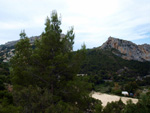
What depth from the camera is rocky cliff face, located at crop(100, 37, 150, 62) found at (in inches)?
3015

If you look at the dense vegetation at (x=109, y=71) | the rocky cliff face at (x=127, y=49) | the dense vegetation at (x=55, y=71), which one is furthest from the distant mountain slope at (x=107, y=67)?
the dense vegetation at (x=55, y=71)

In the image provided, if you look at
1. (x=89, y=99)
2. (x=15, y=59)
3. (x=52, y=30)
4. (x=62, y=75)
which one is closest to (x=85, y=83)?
(x=89, y=99)

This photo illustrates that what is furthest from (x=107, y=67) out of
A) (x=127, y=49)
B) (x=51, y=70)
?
(x=51, y=70)

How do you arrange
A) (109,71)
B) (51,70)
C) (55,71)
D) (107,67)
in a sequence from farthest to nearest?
(107,67)
(109,71)
(55,71)
(51,70)

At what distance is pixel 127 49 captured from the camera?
78875mm

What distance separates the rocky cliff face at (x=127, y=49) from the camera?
76575mm

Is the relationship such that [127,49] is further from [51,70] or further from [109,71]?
[51,70]

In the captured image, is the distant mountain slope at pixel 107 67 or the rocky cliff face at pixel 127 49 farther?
the rocky cliff face at pixel 127 49

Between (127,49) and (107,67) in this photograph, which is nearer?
(107,67)

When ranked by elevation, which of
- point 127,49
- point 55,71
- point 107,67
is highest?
point 127,49

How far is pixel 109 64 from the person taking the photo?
2352 inches

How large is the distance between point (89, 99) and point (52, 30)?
4622 millimetres

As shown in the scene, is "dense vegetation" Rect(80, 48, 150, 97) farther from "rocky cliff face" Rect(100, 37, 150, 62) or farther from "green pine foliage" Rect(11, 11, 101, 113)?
"green pine foliage" Rect(11, 11, 101, 113)

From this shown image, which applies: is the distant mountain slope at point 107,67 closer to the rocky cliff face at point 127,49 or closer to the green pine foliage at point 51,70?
the rocky cliff face at point 127,49
